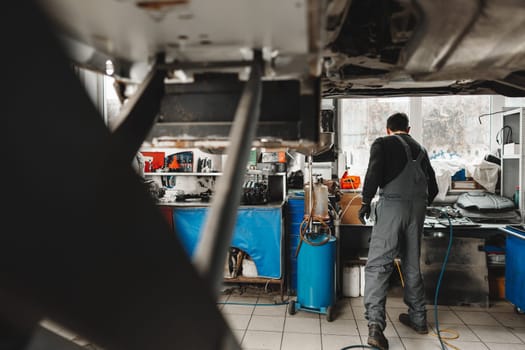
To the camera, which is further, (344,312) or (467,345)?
(344,312)

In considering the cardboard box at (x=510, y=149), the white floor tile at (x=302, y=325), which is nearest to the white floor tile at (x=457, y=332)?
the white floor tile at (x=302, y=325)

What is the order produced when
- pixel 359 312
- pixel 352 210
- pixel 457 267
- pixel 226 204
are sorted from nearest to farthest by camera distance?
pixel 226 204 → pixel 359 312 → pixel 457 267 → pixel 352 210

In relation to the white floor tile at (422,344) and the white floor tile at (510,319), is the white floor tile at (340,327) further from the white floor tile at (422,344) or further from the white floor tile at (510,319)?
the white floor tile at (510,319)

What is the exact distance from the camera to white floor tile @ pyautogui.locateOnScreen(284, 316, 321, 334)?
2.83m

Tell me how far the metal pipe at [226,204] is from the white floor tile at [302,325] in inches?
95.7

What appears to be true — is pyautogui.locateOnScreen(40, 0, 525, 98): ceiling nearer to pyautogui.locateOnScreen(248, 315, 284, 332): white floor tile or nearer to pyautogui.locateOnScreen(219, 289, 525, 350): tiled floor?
pyautogui.locateOnScreen(219, 289, 525, 350): tiled floor

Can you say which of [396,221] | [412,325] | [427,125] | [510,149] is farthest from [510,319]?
[427,125]

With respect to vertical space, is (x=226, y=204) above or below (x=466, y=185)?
above

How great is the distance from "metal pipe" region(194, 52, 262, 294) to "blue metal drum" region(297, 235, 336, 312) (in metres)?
2.39

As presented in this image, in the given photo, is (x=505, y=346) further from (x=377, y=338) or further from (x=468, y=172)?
(x=468, y=172)

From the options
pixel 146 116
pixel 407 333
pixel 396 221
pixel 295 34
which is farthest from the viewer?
pixel 407 333

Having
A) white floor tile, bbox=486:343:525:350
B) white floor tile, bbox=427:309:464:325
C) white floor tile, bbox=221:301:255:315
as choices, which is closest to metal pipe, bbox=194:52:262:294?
white floor tile, bbox=221:301:255:315

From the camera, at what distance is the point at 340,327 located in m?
2.87

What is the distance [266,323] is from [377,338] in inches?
36.3
